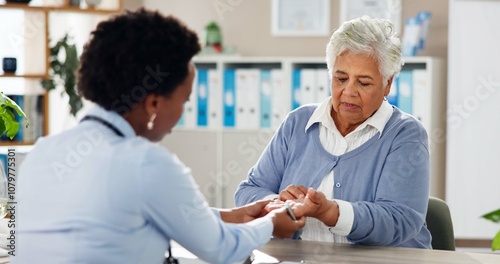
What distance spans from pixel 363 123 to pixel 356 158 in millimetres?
127

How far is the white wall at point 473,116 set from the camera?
16.3 ft

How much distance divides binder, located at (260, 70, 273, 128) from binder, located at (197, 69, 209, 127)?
397mm

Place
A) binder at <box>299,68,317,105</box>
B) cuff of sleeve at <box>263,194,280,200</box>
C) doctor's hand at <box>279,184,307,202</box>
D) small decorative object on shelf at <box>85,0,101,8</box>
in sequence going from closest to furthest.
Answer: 1. doctor's hand at <box>279,184,307,202</box>
2. cuff of sleeve at <box>263,194,280,200</box>
3. binder at <box>299,68,317,105</box>
4. small decorative object on shelf at <box>85,0,101,8</box>

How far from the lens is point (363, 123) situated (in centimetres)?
244

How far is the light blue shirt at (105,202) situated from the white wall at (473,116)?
12.2ft

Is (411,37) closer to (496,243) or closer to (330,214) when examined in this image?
(330,214)

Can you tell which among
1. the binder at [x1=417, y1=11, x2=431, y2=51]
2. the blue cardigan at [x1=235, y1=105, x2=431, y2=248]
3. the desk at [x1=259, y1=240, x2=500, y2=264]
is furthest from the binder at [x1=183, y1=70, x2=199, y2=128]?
the desk at [x1=259, y1=240, x2=500, y2=264]

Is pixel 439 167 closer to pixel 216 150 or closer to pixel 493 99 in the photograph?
pixel 493 99

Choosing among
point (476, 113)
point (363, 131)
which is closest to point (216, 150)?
point (476, 113)

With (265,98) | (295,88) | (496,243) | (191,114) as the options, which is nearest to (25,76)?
(191,114)

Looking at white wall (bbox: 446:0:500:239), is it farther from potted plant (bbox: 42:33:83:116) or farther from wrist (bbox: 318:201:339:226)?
wrist (bbox: 318:201:339:226)

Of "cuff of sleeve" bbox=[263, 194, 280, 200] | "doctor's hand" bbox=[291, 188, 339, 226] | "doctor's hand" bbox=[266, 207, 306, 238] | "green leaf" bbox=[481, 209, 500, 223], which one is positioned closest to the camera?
"green leaf" bbox=[481, 209, 500, 223]

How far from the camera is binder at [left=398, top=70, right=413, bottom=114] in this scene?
5.02 metres

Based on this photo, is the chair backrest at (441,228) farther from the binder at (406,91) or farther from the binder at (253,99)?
the binder at (253,99)
